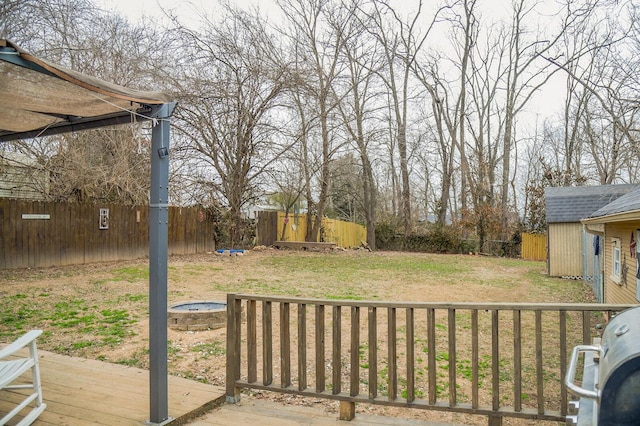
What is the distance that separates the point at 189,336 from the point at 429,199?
76.0 ft

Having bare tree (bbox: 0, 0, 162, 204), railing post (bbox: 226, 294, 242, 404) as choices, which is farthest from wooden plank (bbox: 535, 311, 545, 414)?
bare tree (bbox: 0, 0, 162, 204)

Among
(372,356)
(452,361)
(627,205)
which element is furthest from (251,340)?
(627,205)

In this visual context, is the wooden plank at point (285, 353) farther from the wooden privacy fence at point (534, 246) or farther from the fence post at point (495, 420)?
the wooden privacy fence at point (534, 246)

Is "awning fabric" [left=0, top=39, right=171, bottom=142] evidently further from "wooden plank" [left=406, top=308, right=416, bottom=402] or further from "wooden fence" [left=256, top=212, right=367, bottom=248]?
"wooden fence" [left=256, top=212, right=367, bottom=248]

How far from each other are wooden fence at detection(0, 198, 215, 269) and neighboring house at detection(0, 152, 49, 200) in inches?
41.4

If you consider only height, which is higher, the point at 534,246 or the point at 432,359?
the point at 432,359

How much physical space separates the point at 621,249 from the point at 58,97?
792 centimetres

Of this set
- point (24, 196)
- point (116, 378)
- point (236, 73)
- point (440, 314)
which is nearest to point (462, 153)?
point (236, 73)

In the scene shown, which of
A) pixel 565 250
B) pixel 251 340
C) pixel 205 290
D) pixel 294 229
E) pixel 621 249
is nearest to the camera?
pixel 251 340

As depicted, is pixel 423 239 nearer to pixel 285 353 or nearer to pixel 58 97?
pixel 285 353

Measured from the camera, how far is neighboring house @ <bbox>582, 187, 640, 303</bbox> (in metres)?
5.49

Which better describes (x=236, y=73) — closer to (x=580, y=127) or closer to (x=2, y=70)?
(x=2, y=70)

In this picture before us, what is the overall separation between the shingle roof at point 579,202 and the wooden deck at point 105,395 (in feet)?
42.6

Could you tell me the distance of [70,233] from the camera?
1097 centimetres
